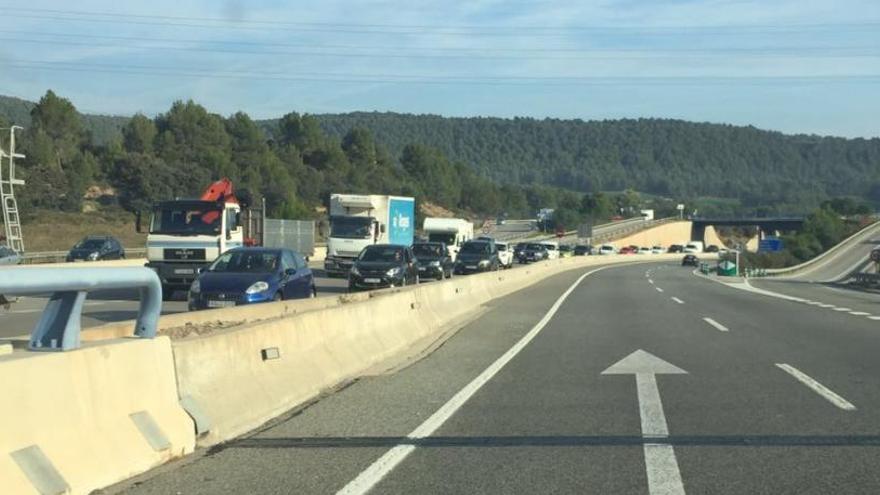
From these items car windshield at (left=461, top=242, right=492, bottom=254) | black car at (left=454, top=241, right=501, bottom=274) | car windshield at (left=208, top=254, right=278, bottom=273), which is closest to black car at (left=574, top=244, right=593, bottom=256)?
black car at (left=454, top=241, right=501, bottom=274)

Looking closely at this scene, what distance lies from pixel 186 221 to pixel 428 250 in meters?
14.1

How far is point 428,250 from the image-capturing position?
38.6m

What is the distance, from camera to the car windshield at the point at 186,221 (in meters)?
25.8

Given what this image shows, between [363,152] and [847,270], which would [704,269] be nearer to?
[847,270]

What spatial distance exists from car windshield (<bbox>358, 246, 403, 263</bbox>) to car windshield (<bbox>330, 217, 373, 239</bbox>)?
29.4 feet

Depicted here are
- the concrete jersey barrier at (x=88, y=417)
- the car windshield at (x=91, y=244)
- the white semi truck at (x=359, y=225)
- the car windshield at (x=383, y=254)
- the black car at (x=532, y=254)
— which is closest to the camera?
the concrete jersey barrier at (x=88, y=417)

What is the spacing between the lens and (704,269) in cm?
8269

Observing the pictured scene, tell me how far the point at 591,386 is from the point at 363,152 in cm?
12080

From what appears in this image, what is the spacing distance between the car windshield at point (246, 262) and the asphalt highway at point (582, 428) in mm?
5868

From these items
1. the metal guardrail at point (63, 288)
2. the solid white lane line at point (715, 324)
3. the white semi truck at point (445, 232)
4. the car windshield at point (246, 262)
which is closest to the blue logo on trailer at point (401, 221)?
the white semi truck at point (445, 232)

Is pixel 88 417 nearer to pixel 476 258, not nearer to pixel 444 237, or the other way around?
pixel 476 258

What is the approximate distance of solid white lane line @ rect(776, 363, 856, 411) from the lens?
972cm

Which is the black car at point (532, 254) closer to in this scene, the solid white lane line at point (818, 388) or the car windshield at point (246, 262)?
the car windshield at point (246, 262)

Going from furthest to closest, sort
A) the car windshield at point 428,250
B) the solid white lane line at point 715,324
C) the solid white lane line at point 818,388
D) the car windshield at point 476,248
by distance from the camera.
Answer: the car windshield at point 476,248 < the car windshield at point 428,250 < the solid white lane line at point 715,324 < the solid white lane line at point 818,388
